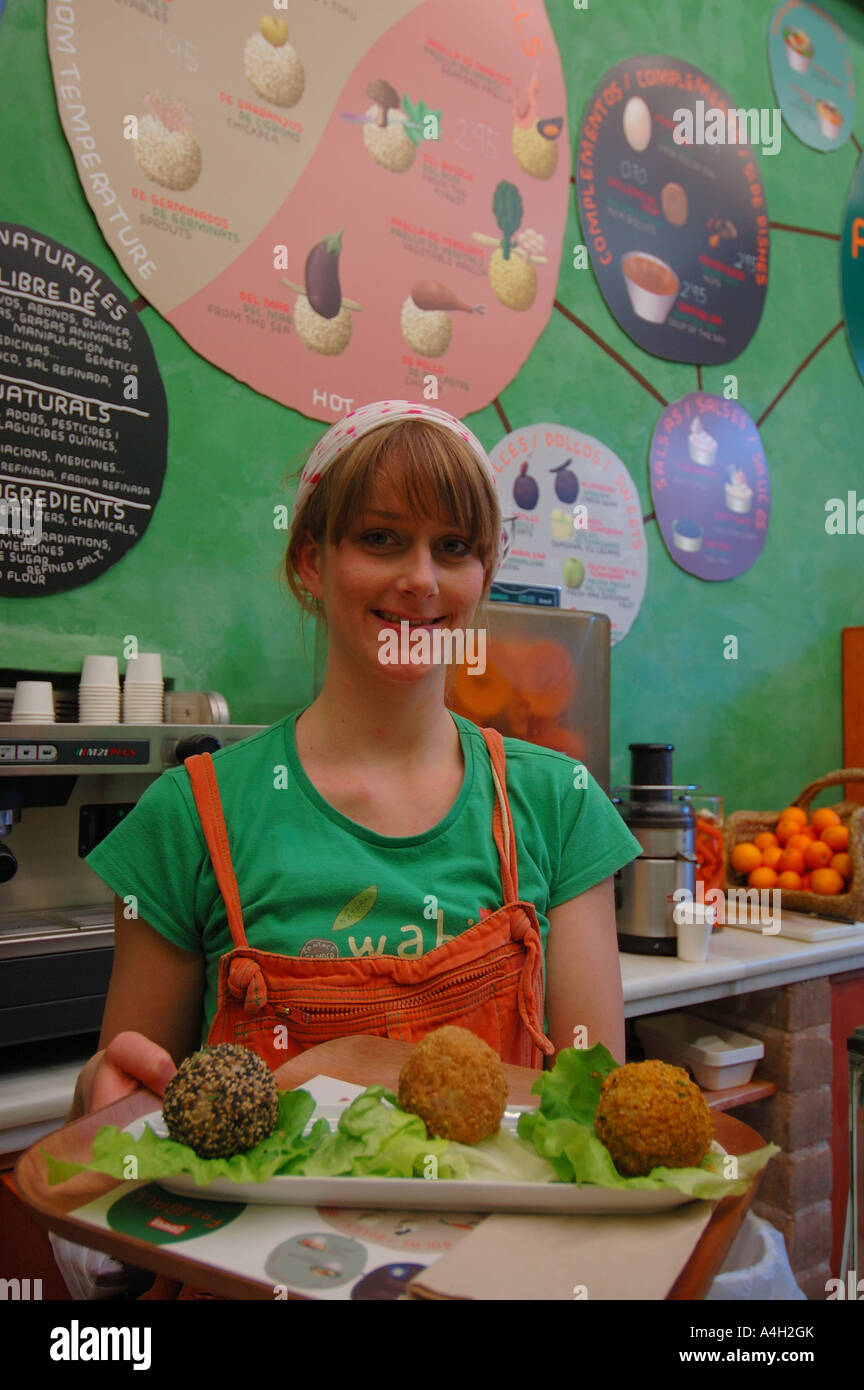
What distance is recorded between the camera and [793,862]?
2.54 meters

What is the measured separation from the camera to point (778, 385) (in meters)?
3.23

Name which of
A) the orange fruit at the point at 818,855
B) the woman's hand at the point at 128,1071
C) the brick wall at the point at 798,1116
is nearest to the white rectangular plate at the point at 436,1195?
the woman's hand at the point at 128,1071

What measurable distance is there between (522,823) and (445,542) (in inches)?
14.5

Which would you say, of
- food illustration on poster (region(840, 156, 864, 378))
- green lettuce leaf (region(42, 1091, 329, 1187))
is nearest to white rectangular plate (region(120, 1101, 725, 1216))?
green lettuce leaf (region(42, 1091, 329, 1187))

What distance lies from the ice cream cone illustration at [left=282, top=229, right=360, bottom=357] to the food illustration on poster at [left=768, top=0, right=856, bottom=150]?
202cm

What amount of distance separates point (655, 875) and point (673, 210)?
2124 mm

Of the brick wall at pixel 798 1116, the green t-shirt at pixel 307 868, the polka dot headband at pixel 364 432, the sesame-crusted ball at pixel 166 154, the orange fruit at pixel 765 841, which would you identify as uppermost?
the sesame-crusted ball at pixel 166 154

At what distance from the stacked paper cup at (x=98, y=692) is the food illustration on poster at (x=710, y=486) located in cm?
185

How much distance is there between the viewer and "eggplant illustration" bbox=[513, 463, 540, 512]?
2.56 m

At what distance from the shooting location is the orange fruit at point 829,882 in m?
2.42

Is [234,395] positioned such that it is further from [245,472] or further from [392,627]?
[392,627]

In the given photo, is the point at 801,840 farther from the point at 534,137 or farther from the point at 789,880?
the point at 534,137

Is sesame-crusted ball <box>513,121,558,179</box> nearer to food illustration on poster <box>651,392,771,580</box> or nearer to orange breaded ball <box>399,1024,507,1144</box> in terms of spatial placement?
food illustration on poster <box>651,392,771,580</box>

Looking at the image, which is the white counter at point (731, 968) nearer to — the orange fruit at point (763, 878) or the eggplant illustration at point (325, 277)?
the orange fruit at point (763, 878)
